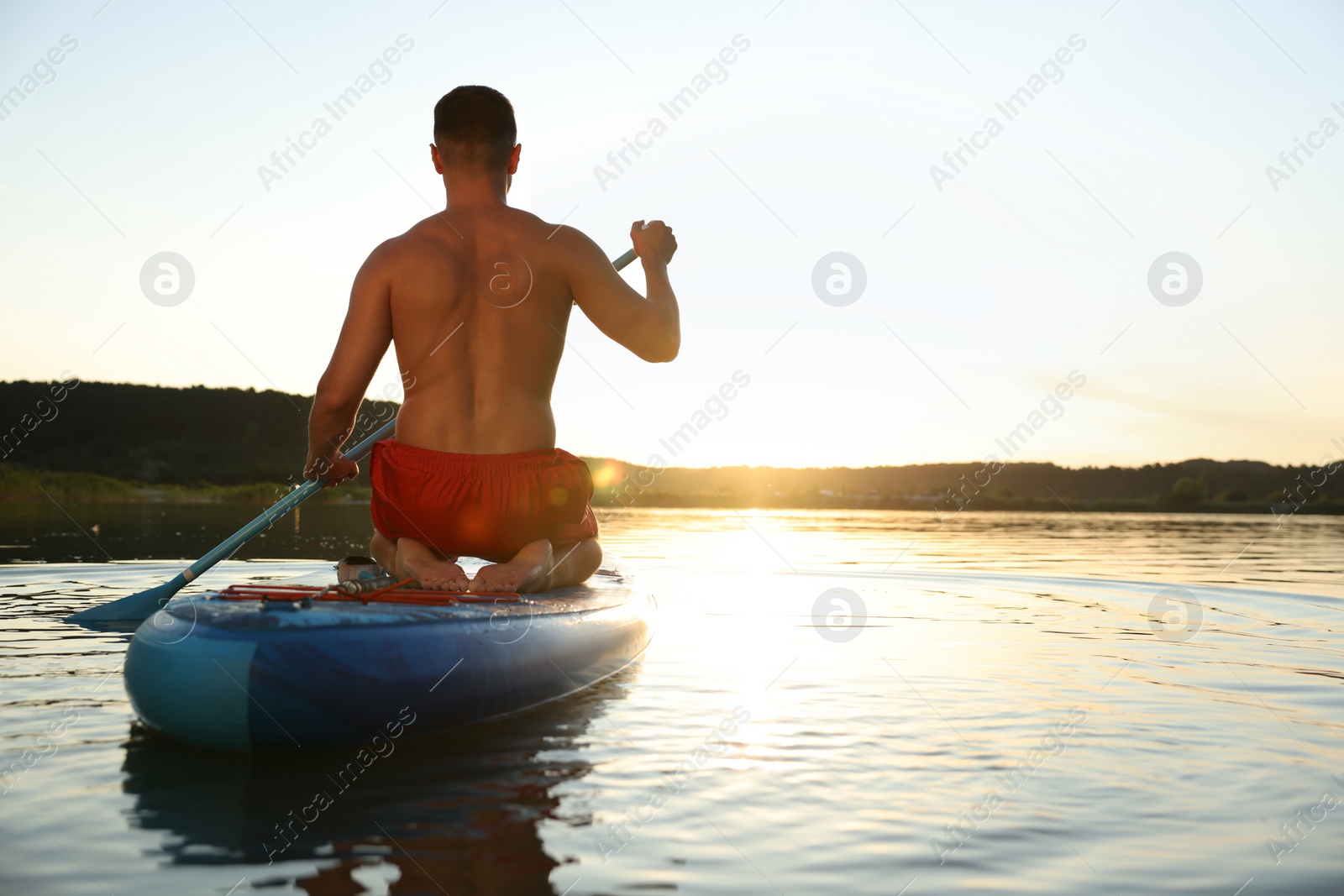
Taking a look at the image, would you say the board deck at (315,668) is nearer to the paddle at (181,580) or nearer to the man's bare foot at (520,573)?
the man's bare foot at (520,573)

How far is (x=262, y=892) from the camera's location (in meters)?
1.92

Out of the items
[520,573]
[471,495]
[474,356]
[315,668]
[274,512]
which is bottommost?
[274,512]

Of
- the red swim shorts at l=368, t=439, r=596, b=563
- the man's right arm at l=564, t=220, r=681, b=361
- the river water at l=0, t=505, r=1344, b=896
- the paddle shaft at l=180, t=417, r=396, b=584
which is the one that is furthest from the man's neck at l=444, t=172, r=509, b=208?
the river water at l=0, t=505, r=1344, b=896

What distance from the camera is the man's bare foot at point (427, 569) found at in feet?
11.7

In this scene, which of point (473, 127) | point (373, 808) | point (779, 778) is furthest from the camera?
point (473, 127)

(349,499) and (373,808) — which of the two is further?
(349,499)

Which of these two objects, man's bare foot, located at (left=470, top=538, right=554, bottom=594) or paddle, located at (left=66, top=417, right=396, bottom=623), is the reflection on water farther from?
paddle, located at (left=66, top=417, right=396, bottom=623)

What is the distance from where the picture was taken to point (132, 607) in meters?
5.16

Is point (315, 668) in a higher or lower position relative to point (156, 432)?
higher

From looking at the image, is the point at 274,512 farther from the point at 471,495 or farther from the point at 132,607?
the point at 471,495

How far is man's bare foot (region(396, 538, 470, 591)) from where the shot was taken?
11.7 ft

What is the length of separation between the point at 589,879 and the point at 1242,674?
3.90m

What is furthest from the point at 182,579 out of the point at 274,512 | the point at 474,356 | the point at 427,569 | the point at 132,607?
the point at 474,356

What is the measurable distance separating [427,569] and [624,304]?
1205 millimetres
